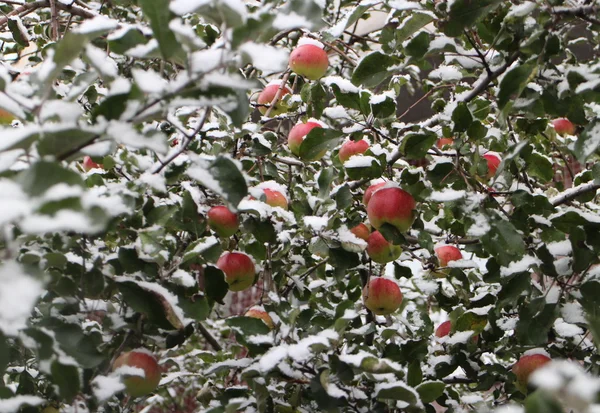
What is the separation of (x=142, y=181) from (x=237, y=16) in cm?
34

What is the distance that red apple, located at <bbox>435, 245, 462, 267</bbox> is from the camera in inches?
53.6

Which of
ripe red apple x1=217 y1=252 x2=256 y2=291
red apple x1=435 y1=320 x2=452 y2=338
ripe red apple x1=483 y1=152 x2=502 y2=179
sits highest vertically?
ripe red apple x1=483 y1=152 x2=502 y2=179

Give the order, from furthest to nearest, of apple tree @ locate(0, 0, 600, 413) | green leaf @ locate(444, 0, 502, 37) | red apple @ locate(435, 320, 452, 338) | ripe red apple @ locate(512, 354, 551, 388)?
red apple @ locate(435, 320, 452, 338), ripe red apple @ locate(512, 354, 551, 388), green leaf @ locate(444, 0, 502, 37), apple tree @ locate(0, 0, 600, 413)

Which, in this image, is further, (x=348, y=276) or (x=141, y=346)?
(x=348, y=276)

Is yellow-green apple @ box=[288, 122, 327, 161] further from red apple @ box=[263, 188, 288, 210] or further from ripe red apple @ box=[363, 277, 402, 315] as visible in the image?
ripe red apple @ box=[363, 277, 402, 315]

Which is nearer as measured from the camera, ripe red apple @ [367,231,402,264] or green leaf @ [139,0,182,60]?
green leaf @ [139,0,182,60]

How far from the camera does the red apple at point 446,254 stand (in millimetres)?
1362

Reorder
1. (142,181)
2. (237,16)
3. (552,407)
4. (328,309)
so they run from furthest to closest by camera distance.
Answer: (328,309), (142,181), (237,16), (552,407)

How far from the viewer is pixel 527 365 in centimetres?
107

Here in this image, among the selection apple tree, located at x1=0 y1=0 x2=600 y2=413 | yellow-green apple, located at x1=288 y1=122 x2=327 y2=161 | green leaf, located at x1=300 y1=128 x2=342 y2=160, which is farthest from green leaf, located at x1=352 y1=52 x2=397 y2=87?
yellow-green apple, located at x1=288 y1=122 x2=327 y2=161

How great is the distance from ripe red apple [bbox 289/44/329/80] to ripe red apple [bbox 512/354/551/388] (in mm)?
778

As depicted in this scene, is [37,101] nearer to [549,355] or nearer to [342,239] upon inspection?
[342,239]

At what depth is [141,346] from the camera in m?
0.93

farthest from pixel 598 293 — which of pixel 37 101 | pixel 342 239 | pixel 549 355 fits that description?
pixel 37 101
